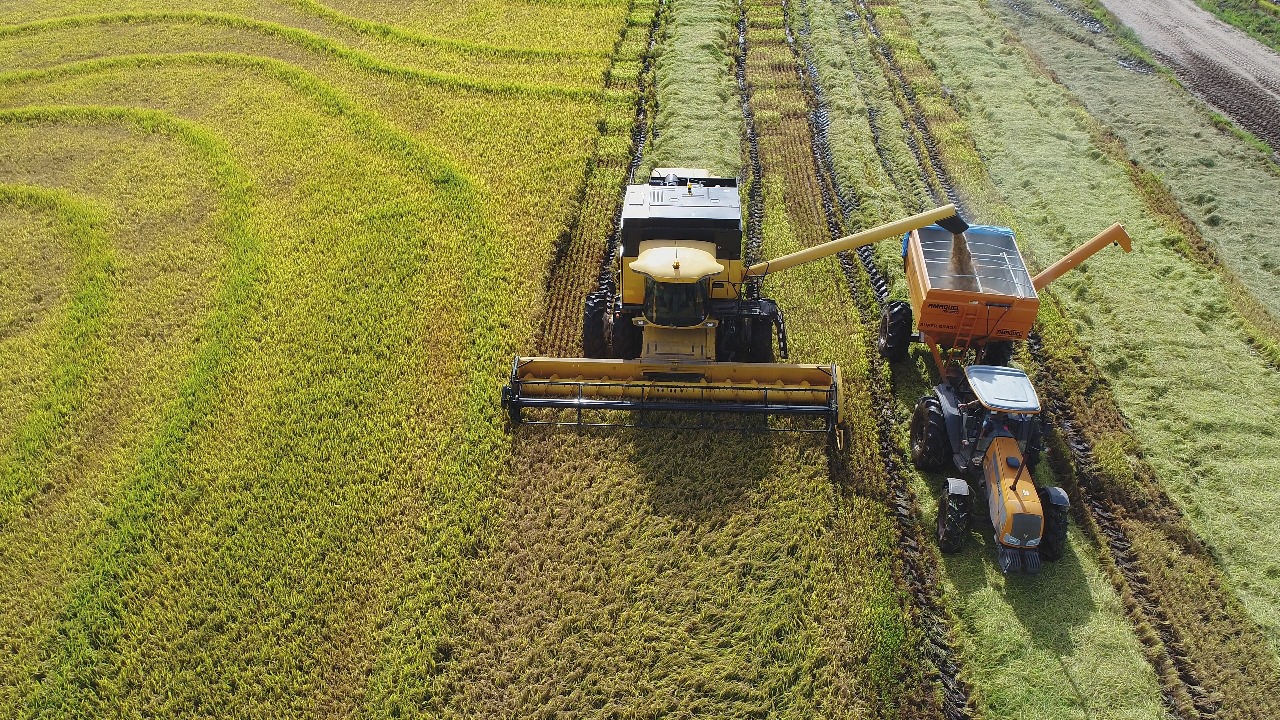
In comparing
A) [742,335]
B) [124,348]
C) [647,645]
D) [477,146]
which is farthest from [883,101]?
[124,348]

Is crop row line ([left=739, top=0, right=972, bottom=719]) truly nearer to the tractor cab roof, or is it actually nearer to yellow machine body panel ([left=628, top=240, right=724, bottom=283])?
the tractor cab roof

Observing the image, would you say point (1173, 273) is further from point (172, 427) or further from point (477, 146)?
point (172, 427)

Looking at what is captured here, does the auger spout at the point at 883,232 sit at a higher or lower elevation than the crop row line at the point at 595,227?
higher

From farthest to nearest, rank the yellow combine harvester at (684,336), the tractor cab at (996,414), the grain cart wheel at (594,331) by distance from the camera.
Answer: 1. the grain cart wheel at (594,331)
2. the yellow combine harvester at (684,336)
3. the tractor cab at (996,414)

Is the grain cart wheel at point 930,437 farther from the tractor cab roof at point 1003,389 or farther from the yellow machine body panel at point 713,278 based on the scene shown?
the yellow machine body panel at point 713,278

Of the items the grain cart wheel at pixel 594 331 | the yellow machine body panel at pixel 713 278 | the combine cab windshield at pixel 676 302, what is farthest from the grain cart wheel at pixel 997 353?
the grain cart wheel at pixel 594 331

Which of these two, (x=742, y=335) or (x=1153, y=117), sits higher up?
(x=742, y=335)
